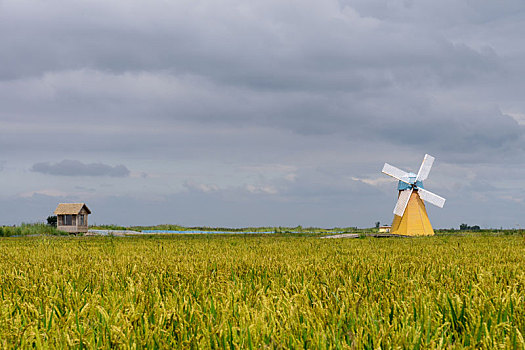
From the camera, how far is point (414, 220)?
46781 millimetres

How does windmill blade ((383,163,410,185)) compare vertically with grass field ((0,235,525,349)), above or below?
above

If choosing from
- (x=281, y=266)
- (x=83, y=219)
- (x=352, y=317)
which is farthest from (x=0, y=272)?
(x=83, y=219)

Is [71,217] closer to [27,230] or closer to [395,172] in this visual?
[27,230]

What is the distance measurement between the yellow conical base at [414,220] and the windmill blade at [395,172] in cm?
264

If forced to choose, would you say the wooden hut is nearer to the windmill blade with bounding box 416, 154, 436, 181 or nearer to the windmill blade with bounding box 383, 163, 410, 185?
the windmill blade with bounding box 383, 163, 410, 185

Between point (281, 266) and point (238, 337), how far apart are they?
14.6 feet

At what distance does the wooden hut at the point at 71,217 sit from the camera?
51100mm

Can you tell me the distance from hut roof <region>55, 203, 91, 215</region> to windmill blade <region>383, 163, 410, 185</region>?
37688mm

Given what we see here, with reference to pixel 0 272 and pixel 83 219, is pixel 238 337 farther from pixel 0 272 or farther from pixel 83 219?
pixel 83 219

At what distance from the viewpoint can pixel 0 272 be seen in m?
7.41

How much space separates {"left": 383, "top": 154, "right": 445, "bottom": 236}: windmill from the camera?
46562 millimetres

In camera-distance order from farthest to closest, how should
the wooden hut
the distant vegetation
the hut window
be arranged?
the hut window → the wooden hut → the distant vegetation

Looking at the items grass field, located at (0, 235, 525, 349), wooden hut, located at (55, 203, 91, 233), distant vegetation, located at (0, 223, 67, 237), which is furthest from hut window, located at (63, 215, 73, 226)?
grass field, located at (0, 235, 525, 349)

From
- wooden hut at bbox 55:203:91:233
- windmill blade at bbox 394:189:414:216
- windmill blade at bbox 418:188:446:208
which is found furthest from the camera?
wooden hut at bbox 55:203:91:233
